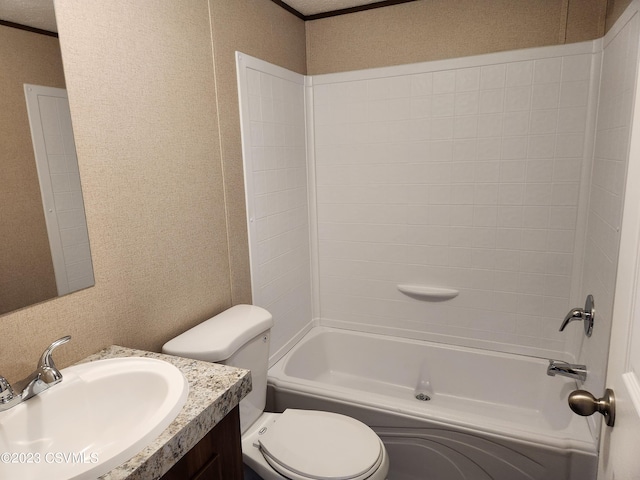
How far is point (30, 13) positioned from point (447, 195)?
1.94 m

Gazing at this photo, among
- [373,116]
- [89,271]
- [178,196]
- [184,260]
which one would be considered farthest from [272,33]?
[89,271]

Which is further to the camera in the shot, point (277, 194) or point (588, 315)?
point (277, 194)

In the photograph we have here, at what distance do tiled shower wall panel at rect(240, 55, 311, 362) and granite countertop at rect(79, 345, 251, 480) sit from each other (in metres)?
0.92

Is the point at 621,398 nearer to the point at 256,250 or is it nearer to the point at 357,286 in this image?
the point at 256,250

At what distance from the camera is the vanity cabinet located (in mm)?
976

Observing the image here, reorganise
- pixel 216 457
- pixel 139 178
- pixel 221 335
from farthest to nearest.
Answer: pixel 221 335 → pixel 139 178 → pixel 216 457

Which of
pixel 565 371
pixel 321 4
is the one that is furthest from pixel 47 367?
pixel 321 4

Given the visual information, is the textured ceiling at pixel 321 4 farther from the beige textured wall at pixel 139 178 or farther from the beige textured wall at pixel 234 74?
Result: the beige textured wall at pixel 139 178

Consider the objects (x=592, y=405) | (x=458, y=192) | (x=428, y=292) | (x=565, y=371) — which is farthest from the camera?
(x=428, y=292)

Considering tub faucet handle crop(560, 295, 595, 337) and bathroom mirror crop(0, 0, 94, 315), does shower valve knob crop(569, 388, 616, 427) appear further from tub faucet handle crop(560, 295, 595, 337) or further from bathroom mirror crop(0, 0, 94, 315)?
bathroom mirror crop(0, 0, 94, 315)

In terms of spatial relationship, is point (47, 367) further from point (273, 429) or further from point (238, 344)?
point (273, 429)

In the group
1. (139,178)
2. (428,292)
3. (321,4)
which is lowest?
(428,292)

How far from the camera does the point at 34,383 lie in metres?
1.00

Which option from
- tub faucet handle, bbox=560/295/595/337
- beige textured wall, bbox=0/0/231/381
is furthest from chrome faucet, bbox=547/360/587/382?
beige textured wall, bbox=0/0/231/381
